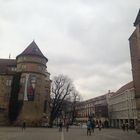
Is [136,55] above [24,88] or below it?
above

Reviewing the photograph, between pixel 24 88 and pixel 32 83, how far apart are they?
2.55 m

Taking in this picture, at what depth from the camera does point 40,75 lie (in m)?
67.1

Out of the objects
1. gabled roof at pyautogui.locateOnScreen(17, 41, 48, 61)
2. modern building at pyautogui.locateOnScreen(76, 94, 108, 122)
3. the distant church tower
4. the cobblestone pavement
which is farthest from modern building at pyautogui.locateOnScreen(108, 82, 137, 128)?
the cobblestone pavement

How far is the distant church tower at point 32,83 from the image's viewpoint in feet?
205

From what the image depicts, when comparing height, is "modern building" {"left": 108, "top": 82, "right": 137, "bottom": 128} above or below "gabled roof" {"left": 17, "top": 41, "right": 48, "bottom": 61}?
below

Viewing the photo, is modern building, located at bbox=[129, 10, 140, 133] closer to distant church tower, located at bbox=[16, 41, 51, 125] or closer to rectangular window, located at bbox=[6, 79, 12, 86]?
distant church tower, located at bbox=[16, 41, 51, 125]

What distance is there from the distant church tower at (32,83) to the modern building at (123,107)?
27906 mm

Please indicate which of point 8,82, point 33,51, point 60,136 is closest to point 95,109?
point 33,51

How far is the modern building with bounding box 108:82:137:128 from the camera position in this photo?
252ft

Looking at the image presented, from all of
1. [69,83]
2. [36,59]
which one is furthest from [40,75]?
[69,83]

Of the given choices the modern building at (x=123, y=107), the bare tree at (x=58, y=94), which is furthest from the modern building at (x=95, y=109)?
the bare tree at (x=58, y=94)

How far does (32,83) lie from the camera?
212ft

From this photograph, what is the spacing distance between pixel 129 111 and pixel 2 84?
4180 centimetres

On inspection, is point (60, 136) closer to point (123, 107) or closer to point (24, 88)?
point (24, 88)
